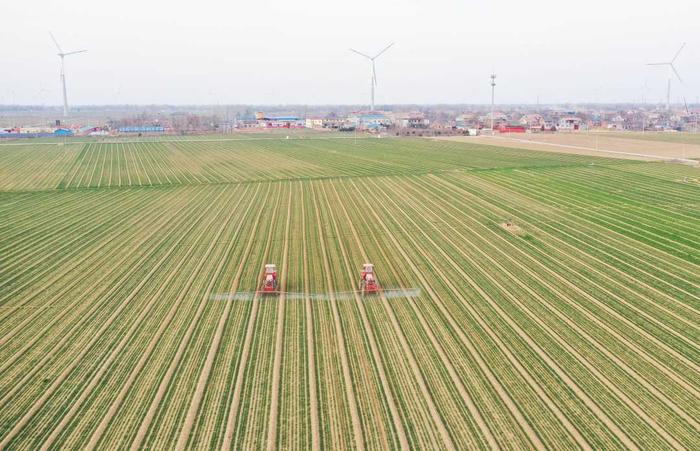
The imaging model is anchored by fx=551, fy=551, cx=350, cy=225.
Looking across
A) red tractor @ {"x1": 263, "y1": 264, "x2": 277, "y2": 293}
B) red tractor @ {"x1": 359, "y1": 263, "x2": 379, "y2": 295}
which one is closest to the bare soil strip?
red tractor @ {"x1": 359, "y1": 263, "x2": 379, "y2": 295}

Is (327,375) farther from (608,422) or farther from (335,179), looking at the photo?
(335,179)

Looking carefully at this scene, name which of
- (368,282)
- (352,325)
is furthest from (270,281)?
(352,325)

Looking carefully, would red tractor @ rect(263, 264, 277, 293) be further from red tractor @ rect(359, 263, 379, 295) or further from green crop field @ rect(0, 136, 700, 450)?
red tractor @ rect(359, 263, 379, 295)

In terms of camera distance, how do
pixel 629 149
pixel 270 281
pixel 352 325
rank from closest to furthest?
pixel 352 325 → pixel 270 281 → pixel 629 149

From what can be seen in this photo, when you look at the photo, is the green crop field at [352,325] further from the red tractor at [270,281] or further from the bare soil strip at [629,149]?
the bare soil strip at [629,149]

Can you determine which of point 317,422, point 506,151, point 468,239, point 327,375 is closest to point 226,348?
point 327,375

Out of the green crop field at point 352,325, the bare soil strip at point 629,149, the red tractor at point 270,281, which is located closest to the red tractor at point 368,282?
the green crop field at point 352,325

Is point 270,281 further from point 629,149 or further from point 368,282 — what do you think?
point 629,149

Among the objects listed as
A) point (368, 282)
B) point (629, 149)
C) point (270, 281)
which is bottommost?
point (368, 282)
